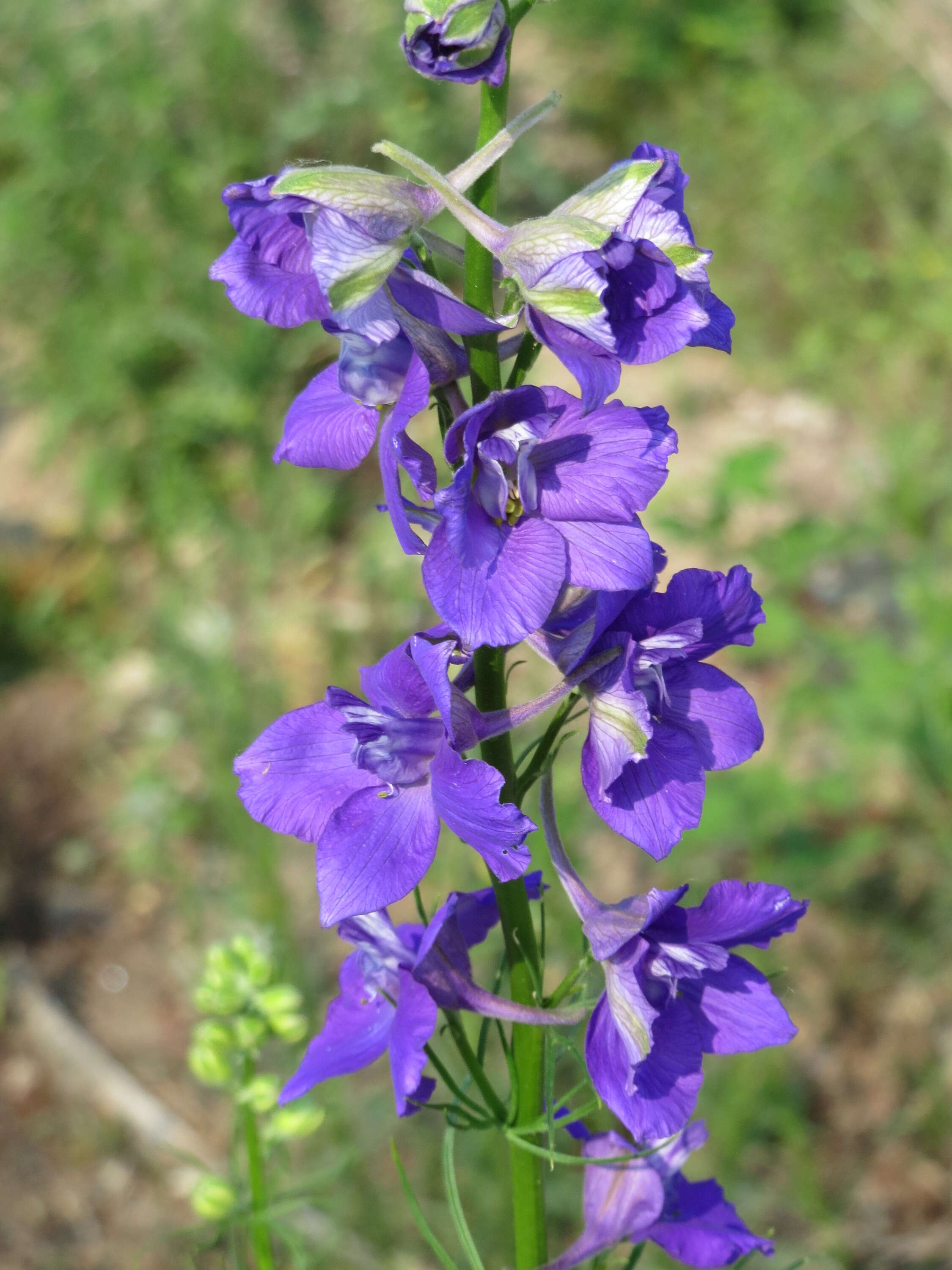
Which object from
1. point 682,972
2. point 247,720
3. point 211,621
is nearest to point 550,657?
point 682,972

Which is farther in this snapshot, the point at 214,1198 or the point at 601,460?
the point at 214,1198

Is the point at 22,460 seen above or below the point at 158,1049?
below

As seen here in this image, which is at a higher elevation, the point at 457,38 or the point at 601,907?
the point at 457,38

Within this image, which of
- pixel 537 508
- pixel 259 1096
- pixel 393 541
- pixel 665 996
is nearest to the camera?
pixel 537 508

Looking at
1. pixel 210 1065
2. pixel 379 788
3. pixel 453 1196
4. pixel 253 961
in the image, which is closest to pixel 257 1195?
pixel 210 1065

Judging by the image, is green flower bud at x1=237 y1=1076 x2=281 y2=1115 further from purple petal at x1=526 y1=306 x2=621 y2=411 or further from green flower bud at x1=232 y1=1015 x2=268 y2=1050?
purple petal at x1=526 y1=306 x2=621 y2=411

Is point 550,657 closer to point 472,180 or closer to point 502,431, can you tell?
point 502,431

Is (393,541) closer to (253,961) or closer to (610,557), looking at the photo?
(253,961)

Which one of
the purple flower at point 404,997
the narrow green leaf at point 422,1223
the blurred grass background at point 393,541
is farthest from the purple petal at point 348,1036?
the blurred grass background at point 393,541
